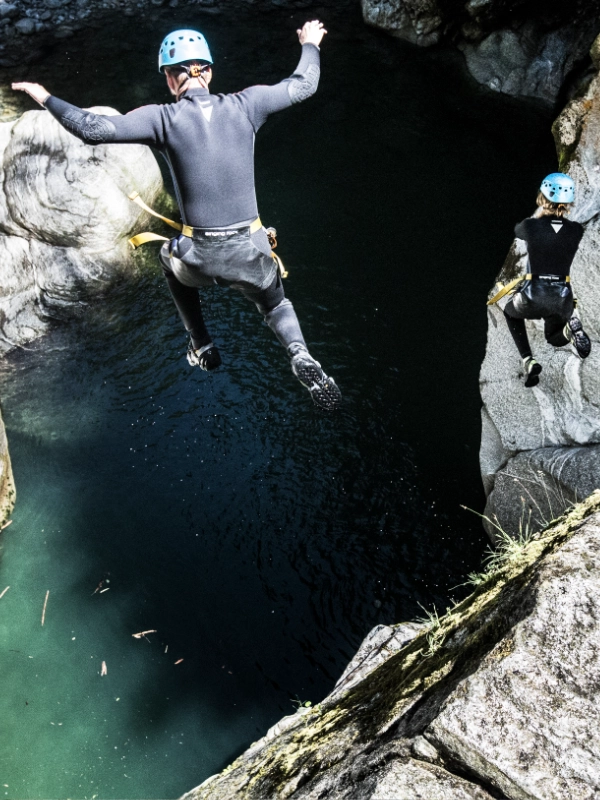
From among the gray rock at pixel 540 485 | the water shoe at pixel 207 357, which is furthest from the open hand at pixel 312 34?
the gray rock at pixel 540 485

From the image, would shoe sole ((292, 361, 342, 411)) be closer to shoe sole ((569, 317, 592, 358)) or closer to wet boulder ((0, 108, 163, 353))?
shoe sole ((569, 317, 592, 358))

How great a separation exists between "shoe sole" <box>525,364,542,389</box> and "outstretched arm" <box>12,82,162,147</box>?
377 centimetres

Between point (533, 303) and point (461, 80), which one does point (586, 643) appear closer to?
point (533, 303)

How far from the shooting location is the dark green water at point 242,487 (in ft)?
20.8

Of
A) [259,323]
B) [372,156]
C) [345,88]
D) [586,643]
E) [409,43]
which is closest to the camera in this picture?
[586,643]

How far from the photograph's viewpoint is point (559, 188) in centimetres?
557

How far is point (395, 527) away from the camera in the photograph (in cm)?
740

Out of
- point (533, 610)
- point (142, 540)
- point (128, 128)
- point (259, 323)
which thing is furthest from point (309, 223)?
point (533, 610)

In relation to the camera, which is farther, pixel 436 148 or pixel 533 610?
pixel 436 148

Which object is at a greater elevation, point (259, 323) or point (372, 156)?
point (372, 156)

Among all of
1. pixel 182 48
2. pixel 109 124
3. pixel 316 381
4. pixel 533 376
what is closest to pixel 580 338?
pixel 533 376

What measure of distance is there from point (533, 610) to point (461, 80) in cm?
1332

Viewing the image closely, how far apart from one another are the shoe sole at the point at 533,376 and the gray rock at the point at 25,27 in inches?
541

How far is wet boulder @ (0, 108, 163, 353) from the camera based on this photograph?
30.6 feet
